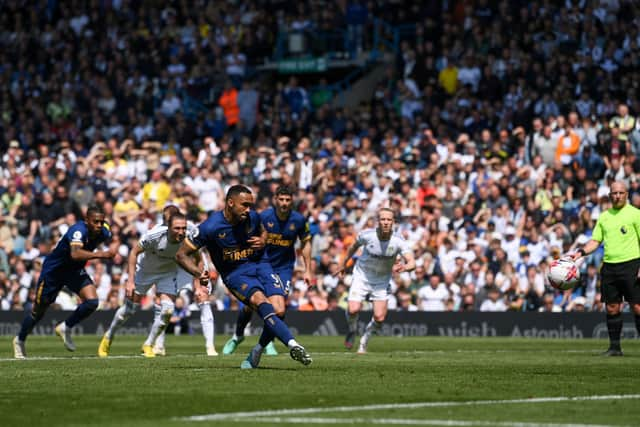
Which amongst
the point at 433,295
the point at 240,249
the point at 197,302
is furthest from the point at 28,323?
the point at 433,295

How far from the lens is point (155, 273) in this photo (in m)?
20.0

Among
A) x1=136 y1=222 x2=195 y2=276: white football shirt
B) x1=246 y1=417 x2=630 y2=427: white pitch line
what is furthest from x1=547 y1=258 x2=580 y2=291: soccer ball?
x1=246 y1=417 x2=630 y2=427: white pitch line

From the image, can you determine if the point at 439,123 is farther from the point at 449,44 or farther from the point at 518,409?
the point at 518,409

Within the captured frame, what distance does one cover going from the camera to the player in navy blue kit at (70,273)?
63.8ft

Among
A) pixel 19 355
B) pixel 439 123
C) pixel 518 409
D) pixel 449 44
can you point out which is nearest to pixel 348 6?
pixel 449 44

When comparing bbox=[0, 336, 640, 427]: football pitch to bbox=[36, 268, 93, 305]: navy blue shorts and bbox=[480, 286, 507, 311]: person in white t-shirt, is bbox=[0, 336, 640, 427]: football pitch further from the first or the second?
bbox=[480, 286, 507, 311]: person in white t-shirt

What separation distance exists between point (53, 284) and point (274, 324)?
6.83 m

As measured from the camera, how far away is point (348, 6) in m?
39.0

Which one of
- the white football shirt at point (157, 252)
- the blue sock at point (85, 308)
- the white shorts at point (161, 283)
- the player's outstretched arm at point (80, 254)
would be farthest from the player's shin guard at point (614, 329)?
the blue sock at point (85, 308)

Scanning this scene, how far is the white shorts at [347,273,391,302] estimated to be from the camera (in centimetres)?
2169

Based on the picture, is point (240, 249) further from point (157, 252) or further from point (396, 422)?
point (396, 422)

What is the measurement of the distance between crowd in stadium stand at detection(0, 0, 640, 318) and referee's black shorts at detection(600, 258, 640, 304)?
6.98 m

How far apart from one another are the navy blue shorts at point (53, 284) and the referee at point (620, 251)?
25.9 ft

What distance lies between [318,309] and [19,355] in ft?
40.2
